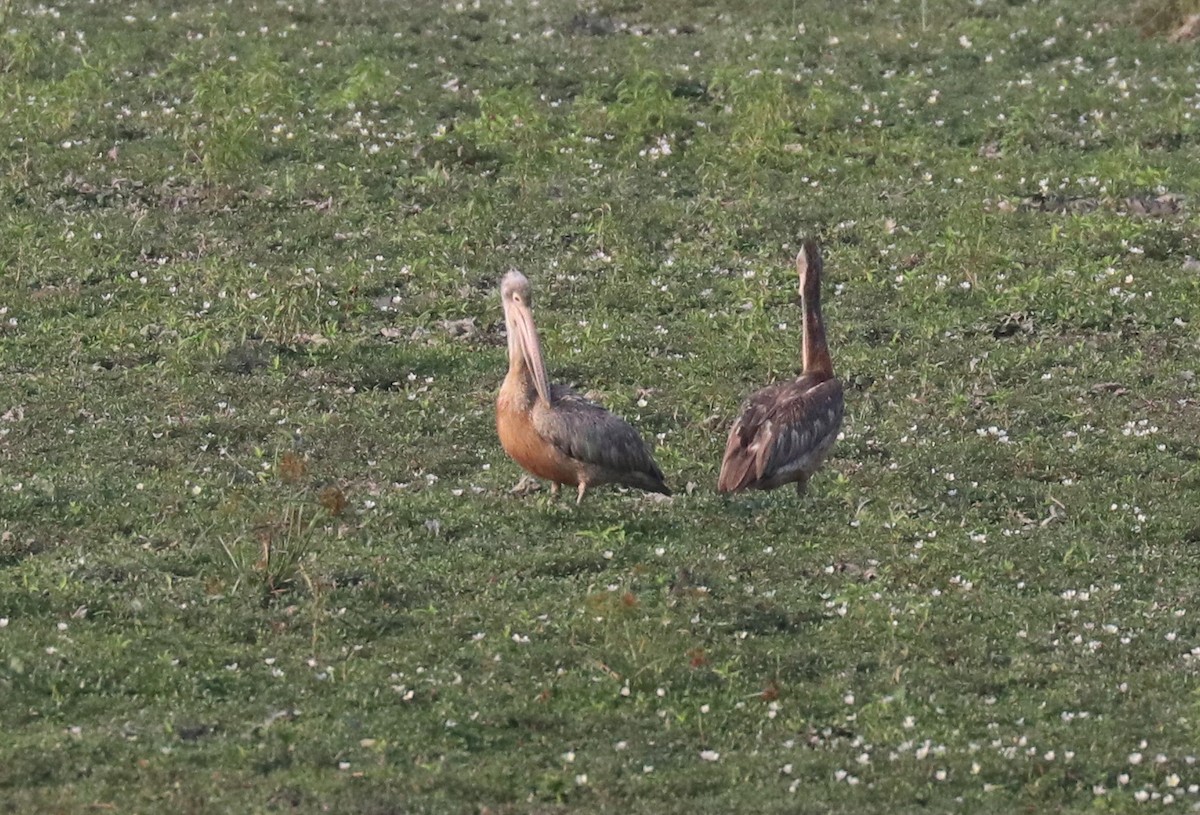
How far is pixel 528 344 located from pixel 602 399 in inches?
77.5

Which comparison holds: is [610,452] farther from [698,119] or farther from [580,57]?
[580,57]

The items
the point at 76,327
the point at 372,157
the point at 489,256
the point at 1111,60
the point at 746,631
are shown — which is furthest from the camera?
the point at 1111,60

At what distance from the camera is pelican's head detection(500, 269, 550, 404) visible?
12.4 m

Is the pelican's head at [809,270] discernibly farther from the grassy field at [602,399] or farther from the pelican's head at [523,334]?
the pelican's head at [523,334]

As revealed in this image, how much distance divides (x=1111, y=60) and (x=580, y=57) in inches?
221

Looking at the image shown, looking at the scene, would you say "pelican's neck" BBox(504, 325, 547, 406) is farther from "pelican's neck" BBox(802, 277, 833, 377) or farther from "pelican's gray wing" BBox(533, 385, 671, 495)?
"pelican's neck" BBox(802, 277, 833, 377)

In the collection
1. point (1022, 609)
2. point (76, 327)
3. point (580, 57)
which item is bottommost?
point (1022, 609)

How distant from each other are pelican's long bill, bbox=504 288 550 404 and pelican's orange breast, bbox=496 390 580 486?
20 centimetres

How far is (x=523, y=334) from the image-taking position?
1254cm

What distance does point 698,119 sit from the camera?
2041 cm

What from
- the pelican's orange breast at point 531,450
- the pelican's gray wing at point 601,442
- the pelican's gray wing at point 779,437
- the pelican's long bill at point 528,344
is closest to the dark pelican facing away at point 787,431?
the pelican's gray wing at point 779,437

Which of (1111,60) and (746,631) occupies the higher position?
(1111,60)

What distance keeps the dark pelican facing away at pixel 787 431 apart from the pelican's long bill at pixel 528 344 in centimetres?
116

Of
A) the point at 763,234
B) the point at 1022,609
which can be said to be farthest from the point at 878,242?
the point at 1022,609
